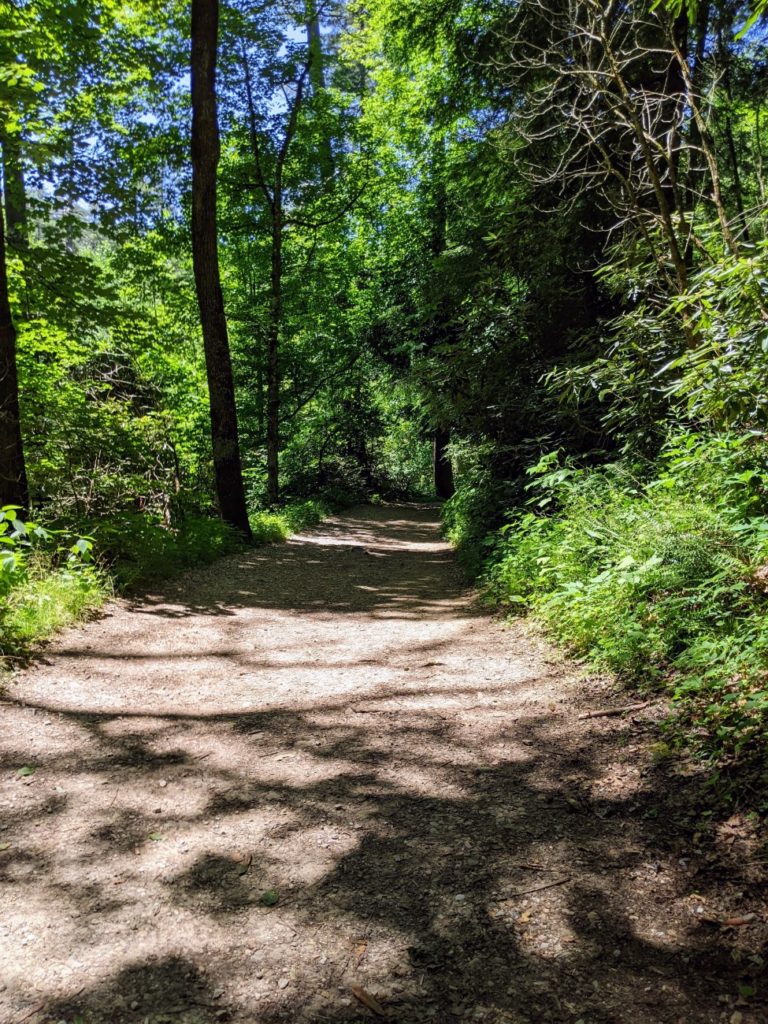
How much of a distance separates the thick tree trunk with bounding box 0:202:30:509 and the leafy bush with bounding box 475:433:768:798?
17.3 ft

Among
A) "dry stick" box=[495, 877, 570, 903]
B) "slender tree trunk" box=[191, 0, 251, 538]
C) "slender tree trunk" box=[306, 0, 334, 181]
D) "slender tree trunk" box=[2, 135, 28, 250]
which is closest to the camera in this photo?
"dry stick" box=[495, 877, 570, 903]

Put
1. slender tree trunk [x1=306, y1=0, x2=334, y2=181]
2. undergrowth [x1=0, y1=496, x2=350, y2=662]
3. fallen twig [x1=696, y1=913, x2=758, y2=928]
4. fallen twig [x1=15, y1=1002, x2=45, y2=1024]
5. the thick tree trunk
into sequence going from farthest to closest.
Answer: slender tree trunk [x1=306, y1=0, x2=334, y2=181]
the thick tree trunk
undergrowth [x1=0, y1=496, x2=350, y2=662]
fallen twig [x1=696, y1=913, x2=758, y2=928]
fallen twig [x1=15, y1=1002, x2=45, y2=1024]

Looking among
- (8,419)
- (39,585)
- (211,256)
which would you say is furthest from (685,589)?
(211,256)

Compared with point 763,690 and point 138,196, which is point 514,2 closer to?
point 138,196

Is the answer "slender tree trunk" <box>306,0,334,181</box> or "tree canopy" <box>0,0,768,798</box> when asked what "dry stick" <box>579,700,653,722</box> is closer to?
"tree canopy" <box>0,0,768,798</box>

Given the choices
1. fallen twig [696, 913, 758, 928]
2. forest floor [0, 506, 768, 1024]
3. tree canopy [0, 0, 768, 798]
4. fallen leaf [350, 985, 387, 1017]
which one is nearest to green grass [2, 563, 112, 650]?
forest floor [0, 506, 768, 1024]

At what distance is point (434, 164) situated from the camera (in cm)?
1844

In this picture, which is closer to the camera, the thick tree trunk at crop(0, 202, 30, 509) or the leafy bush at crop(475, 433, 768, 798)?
the leafy bush at crop(475, 433, 768, 798)

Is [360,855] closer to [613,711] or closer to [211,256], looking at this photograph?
[613,711]

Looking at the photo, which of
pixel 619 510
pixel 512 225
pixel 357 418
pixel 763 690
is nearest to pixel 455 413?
pixel 512 225

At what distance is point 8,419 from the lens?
652 centimetres

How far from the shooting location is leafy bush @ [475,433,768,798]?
285 centimetres

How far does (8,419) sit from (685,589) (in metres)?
6.55

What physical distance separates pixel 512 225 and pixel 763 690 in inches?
255
